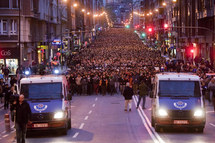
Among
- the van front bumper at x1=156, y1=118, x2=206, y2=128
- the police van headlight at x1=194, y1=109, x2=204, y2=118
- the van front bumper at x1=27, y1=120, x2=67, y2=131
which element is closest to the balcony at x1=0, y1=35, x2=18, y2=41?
the van front bumper at x1=27, y1=120, x2=67, y2=131

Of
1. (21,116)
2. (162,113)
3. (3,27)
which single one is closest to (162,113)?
(162,113)

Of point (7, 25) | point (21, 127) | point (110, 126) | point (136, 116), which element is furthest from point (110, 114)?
point (7, 25)

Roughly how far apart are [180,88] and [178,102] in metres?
0.98

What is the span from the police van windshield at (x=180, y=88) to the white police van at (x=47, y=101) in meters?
3.54

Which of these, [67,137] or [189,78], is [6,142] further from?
[189,78]

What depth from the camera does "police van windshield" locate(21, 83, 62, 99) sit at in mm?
19830

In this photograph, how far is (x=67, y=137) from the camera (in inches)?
754

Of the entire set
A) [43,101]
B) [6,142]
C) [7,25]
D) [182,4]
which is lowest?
[6,142]

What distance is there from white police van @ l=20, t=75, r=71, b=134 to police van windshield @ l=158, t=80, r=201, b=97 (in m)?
3.54

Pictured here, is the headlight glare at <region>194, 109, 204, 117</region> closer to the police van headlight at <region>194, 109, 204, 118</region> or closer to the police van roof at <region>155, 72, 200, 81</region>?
the police van headlight at <region>194, 109, 204, 118</region>

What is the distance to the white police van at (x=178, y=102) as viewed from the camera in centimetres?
1936

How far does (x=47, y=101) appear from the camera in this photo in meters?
19.4

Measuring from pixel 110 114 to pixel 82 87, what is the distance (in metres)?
14.8

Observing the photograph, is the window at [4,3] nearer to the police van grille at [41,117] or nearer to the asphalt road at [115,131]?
the asphalt road at [115,131]
